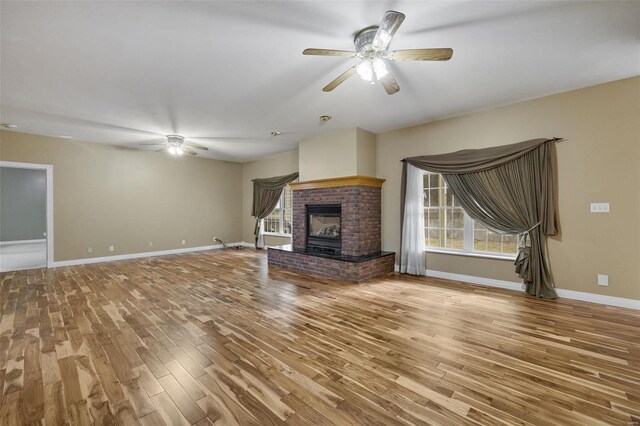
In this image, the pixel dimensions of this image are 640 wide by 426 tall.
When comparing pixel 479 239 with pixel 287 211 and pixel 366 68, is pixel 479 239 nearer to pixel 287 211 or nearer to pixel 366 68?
pixel 366 68

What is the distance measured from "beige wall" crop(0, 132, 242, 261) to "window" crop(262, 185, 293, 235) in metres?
1.57

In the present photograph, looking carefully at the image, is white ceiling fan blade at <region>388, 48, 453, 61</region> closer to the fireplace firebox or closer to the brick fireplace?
the brick fireplace

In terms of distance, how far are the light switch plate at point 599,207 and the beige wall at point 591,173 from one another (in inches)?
1.9

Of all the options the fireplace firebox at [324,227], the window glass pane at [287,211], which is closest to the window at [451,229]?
the fireplace firebox at [324,227]

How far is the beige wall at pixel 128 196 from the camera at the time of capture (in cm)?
584

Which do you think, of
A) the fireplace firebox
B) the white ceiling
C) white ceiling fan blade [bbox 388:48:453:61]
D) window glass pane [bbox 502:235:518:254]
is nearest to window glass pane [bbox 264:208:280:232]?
the fireplace firebox

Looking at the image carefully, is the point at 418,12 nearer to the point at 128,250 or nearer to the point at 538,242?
Answer: the point at 538,242

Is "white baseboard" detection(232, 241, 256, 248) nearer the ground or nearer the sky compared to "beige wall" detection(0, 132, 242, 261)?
nearer the ground

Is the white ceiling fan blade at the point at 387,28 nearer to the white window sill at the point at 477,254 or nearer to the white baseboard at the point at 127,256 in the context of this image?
the white window sill at the point at 477,254

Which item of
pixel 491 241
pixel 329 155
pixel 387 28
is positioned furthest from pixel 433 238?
pixel 387 28

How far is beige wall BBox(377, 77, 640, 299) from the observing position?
131 inches

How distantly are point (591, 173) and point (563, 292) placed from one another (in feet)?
5.42

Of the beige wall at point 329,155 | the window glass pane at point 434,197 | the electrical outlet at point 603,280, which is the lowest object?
the electrical outlet at point 603,280

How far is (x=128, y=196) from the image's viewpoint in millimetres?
6785
